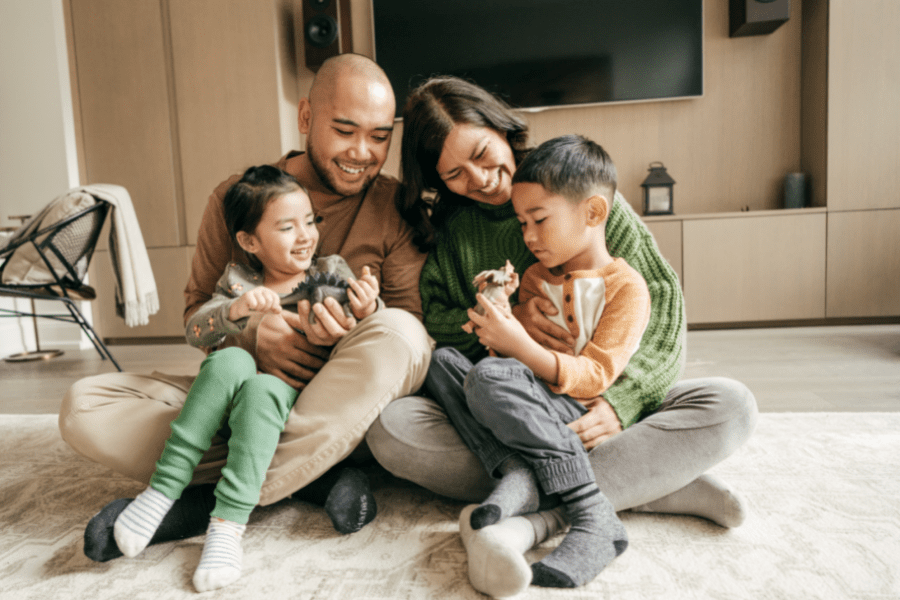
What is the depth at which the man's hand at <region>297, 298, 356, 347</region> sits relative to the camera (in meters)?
0.99

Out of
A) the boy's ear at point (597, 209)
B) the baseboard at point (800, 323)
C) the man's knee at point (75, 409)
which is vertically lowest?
the baseboard at point (800, 323)

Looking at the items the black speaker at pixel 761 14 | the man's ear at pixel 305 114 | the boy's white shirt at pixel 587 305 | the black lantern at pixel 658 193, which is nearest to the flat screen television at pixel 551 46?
the black speaker at pixel 761 14

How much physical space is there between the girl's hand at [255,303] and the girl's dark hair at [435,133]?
41 centimetres

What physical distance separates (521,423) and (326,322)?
396mm

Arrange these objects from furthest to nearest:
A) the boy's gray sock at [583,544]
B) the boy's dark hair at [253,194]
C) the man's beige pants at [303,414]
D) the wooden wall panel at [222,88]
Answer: the wooden wall panel at [222,88] < the boy's dark hair at [253,194] < the man's beige pants at [303,414] < the boy's gray sock at [583,544]

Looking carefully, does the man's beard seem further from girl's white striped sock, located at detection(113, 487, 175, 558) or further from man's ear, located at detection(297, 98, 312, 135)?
girl's white striped sock, located at detection(113, 487, 175, 558)

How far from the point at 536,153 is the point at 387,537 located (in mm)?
715

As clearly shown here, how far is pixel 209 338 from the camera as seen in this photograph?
1015 millimetres

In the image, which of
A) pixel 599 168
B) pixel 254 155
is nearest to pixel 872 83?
pixel 599 168

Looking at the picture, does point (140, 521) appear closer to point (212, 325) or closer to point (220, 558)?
point (220, 558)

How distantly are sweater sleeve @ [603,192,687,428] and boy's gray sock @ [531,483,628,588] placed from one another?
19 cm

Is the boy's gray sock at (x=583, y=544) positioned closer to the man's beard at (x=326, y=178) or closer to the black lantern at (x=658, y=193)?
the man's beard at (x=326, y=178)

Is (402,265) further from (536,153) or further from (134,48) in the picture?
(134,48)

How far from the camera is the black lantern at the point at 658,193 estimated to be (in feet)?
10.4
